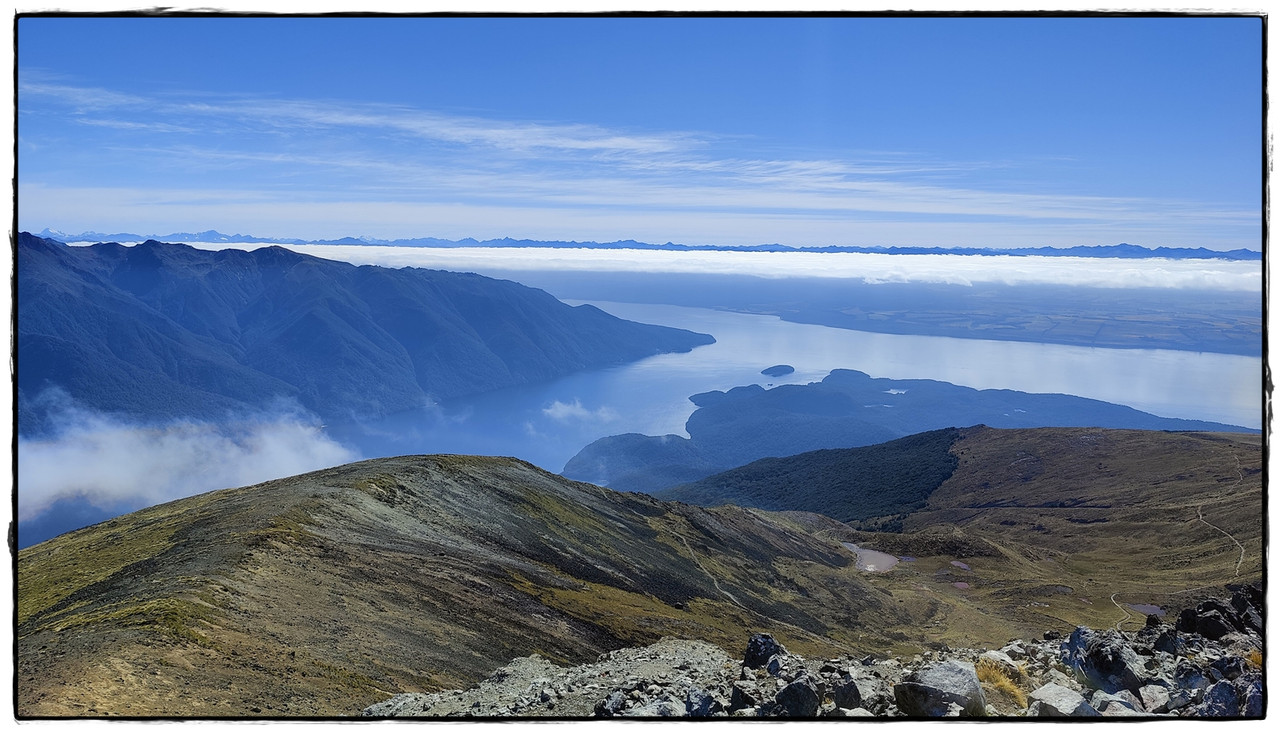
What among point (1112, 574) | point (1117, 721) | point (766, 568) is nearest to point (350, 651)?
point (1117, 721)

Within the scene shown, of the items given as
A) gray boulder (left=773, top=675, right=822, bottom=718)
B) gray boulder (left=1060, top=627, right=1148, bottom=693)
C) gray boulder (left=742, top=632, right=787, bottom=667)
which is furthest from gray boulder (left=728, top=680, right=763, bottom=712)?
gray boulder (left=1060, top=627, right=1148, bottom=693)

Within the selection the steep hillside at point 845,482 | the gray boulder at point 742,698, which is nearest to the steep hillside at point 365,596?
the gray boulder at point 742,698

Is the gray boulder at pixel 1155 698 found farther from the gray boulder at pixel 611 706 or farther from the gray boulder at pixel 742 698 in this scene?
the gray boulder at pixel 611 706

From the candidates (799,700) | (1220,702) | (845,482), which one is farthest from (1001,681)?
(845,482)

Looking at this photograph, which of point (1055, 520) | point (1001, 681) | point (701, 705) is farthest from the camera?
point (1055, 520)

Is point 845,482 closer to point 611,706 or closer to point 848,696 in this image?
point 848,696

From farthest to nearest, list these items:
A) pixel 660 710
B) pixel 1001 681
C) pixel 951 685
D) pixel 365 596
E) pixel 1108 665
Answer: pixel 365 596 → pixel 1108 665 → pixel 1001 681 → pixel 660 710 → pixel 951 685
